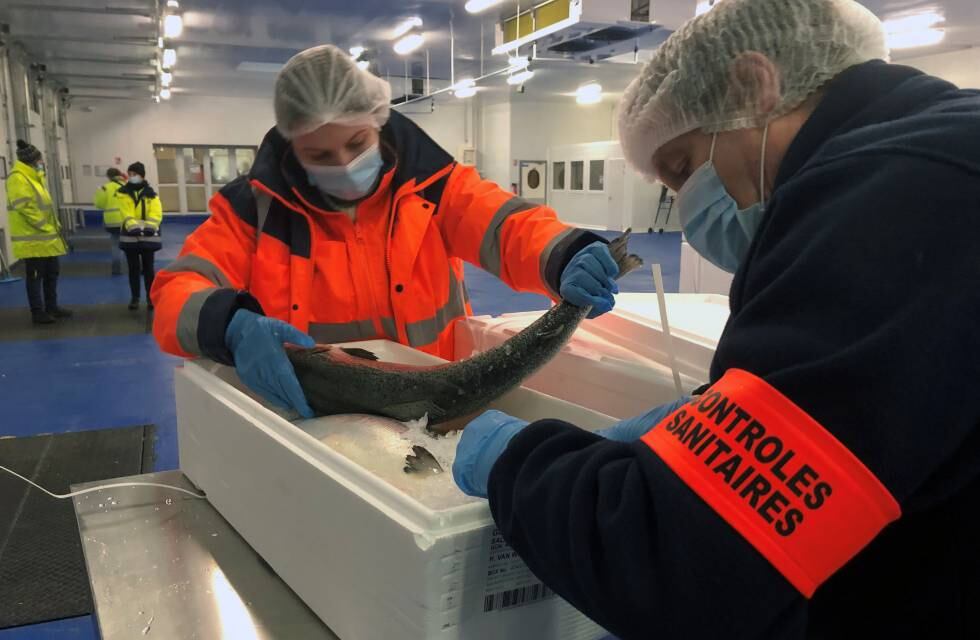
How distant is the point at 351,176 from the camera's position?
2.10 metres

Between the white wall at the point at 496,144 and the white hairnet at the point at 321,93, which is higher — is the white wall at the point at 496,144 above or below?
above

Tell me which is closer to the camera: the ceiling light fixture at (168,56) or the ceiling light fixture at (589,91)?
the ceiling light fixture at (168,56)

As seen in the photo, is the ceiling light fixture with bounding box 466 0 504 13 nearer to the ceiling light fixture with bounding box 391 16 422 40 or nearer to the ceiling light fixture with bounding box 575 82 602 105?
the ceiling light fixture with bounding box 391 16 422 40

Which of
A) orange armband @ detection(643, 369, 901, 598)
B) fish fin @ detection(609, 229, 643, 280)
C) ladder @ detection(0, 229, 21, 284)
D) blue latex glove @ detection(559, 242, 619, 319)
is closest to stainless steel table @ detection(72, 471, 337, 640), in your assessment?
orange armband @ detection(643, 369, 901, 598)

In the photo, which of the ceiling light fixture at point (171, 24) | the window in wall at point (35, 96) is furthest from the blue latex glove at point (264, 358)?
the window in wall at point (35, 96)

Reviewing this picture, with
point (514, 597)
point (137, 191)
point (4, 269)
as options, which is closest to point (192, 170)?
point (4, 269)

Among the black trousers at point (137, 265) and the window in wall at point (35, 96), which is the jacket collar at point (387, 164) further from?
the window in wall at point (35, 96)

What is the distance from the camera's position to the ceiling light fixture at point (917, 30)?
10.0 meters

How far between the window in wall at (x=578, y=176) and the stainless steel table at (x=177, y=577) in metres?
18.4

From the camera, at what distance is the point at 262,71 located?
52.6 feet

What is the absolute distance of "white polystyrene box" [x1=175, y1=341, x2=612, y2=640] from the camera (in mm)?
857

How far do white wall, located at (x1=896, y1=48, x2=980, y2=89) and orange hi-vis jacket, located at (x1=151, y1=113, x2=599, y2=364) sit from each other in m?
13.1

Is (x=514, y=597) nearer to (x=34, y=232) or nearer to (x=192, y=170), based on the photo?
(x=34, y=232)

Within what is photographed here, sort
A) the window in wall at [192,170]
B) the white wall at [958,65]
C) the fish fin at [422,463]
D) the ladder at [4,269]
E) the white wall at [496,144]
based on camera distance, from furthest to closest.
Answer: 1. the white wall at [496,144]
2. the window in wall at [192,170]
3. the white wall at [958,65]
4. the ladder at [4,269]
5. the fish fin at [422,463]
